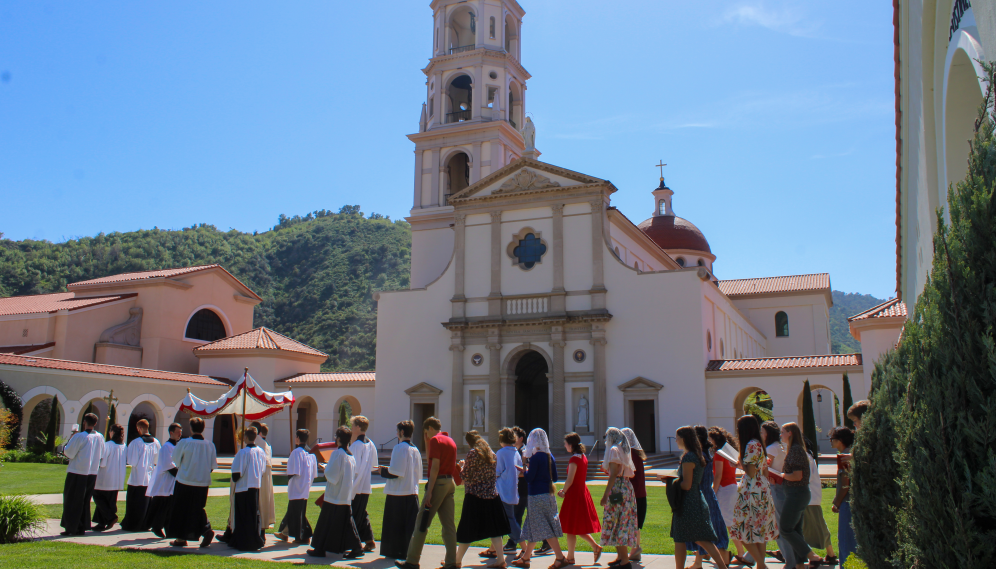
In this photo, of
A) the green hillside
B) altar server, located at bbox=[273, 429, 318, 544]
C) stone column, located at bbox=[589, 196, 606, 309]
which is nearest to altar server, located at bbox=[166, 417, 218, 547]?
altar server, located at bbox=[273, 429, 318, 544]

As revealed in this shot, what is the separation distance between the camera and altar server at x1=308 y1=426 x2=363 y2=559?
10.7 m

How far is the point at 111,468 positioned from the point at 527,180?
23339mm

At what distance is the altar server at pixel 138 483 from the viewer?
12.9 m

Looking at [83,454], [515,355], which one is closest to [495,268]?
[515,355]

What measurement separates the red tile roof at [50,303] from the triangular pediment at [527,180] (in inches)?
772

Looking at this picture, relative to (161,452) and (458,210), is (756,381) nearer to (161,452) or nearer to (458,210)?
(458,210)

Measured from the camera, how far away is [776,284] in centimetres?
4981

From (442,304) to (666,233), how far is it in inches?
901

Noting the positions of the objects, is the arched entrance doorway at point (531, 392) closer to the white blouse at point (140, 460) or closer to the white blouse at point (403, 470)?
the white blouse at point (140, 460)

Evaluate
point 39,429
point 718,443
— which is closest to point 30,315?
point 39,429

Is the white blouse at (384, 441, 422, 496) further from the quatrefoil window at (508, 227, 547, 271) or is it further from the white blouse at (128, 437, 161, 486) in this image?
the quatrefoil window at (508, 227, 547, 271)

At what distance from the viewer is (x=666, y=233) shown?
51.7 m

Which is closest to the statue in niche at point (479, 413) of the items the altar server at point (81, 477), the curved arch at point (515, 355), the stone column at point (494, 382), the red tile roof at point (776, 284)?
the stone column at point (494, 382)

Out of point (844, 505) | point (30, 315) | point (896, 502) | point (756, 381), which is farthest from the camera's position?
point (30, 315)
